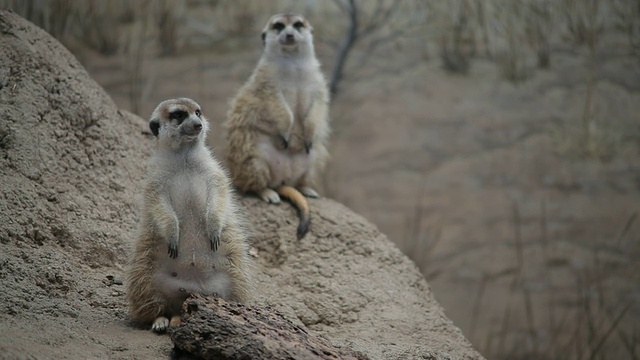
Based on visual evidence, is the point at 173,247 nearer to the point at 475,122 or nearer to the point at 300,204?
the point at 300,204

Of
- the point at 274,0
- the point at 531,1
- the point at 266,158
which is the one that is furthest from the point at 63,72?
the point at 531,1

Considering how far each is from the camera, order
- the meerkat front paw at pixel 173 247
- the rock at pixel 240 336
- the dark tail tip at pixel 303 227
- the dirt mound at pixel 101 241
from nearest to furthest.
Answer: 1. the rock at pixel 240 336
2. the meerkat front paw at pixel 173 247
3. the dirt mound at pixel 101 241
4. the dark tail tip at pixel 303 227

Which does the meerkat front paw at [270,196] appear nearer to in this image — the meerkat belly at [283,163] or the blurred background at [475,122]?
the meerkat belly at [283,163]

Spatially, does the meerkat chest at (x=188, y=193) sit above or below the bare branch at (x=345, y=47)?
below

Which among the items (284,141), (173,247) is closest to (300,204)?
(284,141)

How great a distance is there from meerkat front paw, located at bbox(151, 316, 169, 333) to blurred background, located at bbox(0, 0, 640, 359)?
347 centimetres

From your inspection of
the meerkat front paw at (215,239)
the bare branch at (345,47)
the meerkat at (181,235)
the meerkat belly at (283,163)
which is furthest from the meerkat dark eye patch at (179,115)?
the bare branch at (345,47)

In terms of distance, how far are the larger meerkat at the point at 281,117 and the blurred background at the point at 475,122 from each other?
195cm

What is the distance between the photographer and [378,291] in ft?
12.0

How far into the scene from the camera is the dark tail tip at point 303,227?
12.5ft

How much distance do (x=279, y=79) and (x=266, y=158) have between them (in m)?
0.45

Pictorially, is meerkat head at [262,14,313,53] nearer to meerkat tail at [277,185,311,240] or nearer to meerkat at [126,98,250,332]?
meerkat tail at [277,185,311,240]

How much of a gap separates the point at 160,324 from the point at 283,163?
172 centimetres

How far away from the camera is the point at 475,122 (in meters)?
6.67
